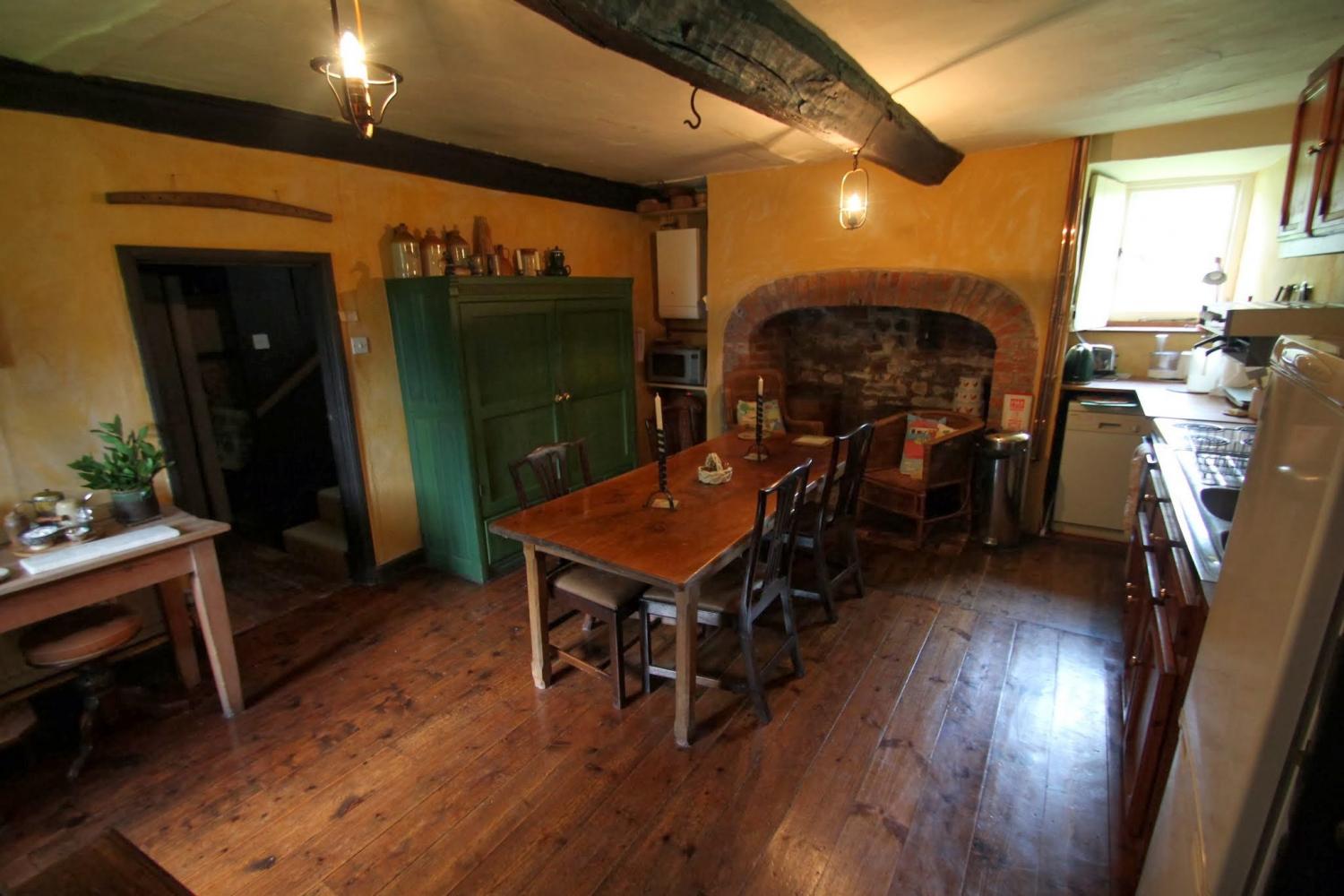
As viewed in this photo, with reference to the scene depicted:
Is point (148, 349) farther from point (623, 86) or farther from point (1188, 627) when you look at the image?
point (1188, 627)

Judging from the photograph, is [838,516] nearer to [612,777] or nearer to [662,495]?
[662,495]

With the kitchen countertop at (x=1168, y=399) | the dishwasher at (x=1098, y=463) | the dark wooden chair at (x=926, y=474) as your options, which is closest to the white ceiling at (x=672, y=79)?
the kitchen countertop at (x=1168, y=399)

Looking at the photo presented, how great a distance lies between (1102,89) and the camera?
95.2 inches

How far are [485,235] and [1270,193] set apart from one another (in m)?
4.50

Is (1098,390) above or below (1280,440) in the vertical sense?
below

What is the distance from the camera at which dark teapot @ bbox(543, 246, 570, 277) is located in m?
3.88

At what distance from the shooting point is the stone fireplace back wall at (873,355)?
4.20 m

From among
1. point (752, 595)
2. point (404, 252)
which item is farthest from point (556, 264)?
point (752, 595)

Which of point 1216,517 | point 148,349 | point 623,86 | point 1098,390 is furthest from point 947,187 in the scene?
point 148,349

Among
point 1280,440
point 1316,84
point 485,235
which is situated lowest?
point 1280,440

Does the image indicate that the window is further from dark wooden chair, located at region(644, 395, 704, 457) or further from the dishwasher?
dark wooden chair, located at region(644, 395, 704, 457)

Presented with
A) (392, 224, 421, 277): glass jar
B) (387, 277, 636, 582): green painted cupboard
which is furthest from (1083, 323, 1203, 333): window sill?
(392, 224, 421, 277): glass jar

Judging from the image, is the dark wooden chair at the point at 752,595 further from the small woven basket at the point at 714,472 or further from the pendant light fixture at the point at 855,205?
the pendant light fixture at the point at 855,205

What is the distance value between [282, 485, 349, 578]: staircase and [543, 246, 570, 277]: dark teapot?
1904mm
